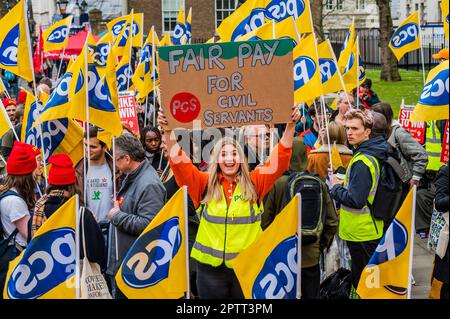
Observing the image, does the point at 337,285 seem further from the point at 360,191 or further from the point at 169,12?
the point at 169,12

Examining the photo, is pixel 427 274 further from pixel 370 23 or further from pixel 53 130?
pixel 370 23

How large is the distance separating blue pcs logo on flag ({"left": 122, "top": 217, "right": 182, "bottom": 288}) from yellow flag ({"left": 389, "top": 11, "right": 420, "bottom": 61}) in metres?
8.82

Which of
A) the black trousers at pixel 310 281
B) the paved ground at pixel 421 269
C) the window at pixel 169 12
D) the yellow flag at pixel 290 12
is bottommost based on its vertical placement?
the paved ground at pixel 421 269

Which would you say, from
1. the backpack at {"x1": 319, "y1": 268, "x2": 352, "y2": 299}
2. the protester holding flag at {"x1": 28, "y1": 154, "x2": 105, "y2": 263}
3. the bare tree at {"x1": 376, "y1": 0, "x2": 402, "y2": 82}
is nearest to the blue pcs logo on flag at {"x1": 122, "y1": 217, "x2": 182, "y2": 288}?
the protester holding flag at {"x1": 28, "y1": 154, "x2": 105, "y2": 263}

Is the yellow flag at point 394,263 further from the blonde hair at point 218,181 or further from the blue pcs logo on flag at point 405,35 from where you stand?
the blue pcs logo on flag at point 405,35

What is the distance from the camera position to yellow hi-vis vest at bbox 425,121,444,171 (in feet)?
32.0

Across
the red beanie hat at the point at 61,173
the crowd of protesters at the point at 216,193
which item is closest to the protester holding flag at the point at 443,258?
the crowd of protesters at the point at 216,193

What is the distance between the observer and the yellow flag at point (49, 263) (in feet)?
18.9

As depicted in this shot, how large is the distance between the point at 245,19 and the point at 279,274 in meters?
6.17

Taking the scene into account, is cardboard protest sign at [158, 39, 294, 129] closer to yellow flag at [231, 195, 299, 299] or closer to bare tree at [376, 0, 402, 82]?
yellow flag at [231, 195, 299, 299]

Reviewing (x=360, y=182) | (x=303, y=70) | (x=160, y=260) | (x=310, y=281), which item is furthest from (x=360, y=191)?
(x=303, y=70)

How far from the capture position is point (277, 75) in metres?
6.38

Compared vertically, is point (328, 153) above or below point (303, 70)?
below

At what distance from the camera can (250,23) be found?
11430 mm
